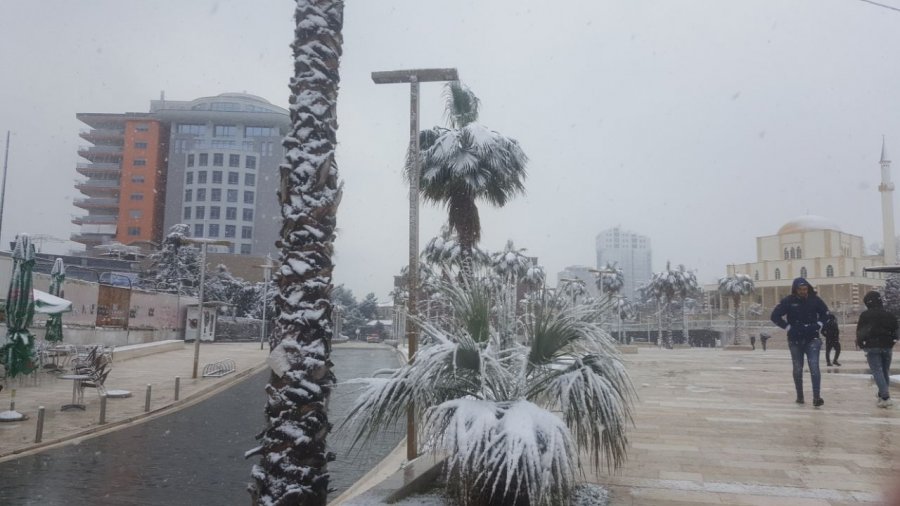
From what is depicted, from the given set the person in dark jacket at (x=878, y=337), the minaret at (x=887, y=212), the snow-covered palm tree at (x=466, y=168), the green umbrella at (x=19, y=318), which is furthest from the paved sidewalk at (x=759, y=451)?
the minaret at (x=887, y=212)

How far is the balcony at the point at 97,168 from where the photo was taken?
98875mm

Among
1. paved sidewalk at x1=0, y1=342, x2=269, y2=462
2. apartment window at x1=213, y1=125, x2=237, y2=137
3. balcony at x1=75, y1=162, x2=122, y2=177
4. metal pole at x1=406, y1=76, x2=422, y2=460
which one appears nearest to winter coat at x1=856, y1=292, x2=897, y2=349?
metal pole at x1=406, y1=76, x2=422, y2=460

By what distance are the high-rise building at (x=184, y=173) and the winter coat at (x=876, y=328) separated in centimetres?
9556

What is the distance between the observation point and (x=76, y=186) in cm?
9956

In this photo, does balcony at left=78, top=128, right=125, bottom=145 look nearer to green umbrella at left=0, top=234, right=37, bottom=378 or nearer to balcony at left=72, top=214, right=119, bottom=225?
balcony at left=72, top=214, right=119, bottom=225

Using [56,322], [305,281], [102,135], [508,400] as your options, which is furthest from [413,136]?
[102,135]

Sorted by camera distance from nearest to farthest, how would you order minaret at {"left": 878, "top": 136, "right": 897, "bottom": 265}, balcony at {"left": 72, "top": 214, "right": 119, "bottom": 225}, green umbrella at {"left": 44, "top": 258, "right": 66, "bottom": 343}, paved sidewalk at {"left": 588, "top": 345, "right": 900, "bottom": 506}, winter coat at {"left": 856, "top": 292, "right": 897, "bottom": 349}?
paved sidewalk at {"left": 588, "top": 345, "right": 900, "bottom": 506} < winter coat at {"left": 856, "top": 292, "right": 897, "bottom": 349} < green umbrella at {"left": 44, "top": 258, "right": 66, "bottom": 343} < minaret at {"left": 878, "top": 136, "right": 897, "bottom": 265} < balcony at {"left": 72, "top": 214, "right": 119, "bottom": 225}

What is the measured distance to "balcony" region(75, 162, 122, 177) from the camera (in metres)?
98.9

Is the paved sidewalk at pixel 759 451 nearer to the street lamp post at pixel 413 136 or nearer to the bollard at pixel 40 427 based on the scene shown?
the street lamp post at pixel 413 136

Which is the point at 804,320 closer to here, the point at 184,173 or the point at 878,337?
the point at 878,337

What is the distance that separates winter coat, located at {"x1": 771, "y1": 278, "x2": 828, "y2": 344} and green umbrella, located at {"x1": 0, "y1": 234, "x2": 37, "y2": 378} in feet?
42.9

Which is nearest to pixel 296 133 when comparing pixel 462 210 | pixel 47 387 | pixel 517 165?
pixel 462 210

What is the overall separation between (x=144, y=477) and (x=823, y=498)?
23.2ft

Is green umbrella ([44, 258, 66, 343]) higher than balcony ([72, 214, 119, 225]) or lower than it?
lower
